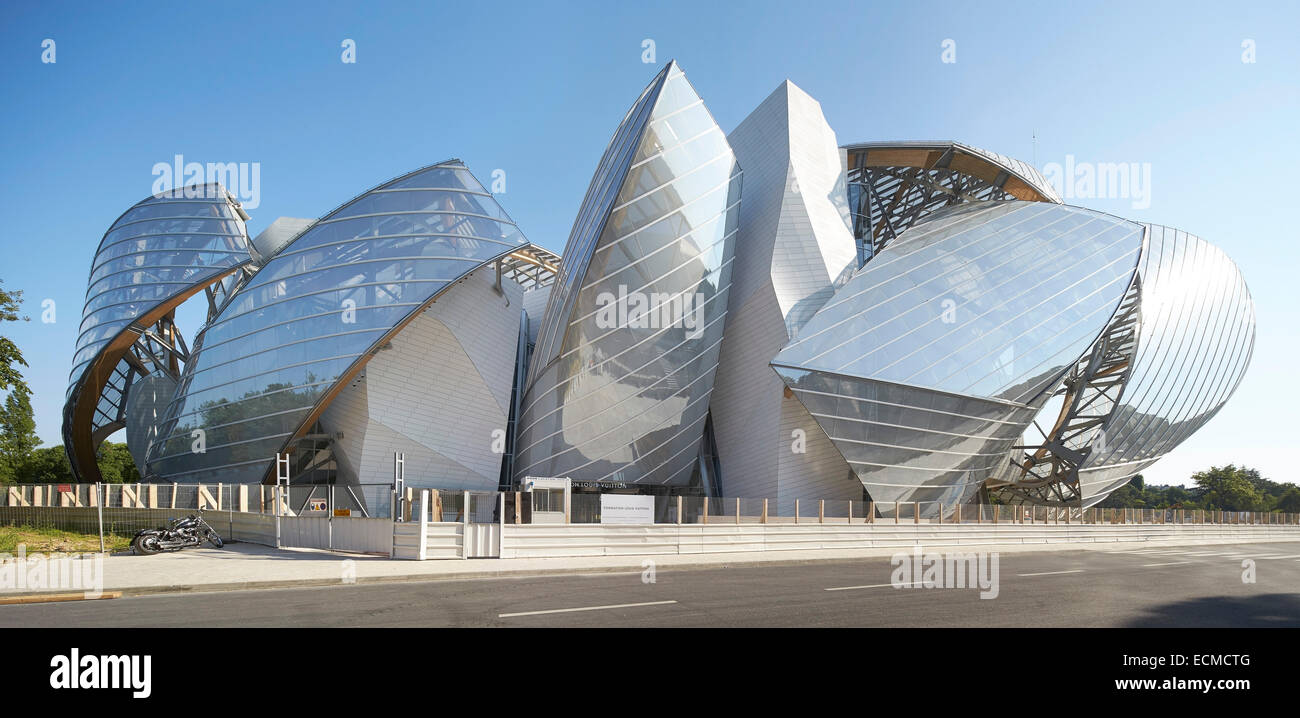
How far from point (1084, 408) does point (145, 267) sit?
53.5m

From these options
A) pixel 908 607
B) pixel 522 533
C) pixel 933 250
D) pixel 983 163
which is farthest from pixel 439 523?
pixel 983 163

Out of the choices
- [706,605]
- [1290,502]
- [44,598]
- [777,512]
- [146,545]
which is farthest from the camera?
[1290,502]

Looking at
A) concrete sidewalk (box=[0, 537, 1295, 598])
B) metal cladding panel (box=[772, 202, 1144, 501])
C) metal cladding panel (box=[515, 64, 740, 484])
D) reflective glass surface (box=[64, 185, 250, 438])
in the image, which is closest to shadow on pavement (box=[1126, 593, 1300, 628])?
concrete sidewalk (box=[0, 537, 1295, 598])

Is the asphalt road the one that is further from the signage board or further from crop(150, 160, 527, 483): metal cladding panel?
crop(150, 160, 527, 483): metal cladding panel

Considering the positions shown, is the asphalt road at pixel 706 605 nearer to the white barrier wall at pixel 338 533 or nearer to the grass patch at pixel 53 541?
the white barrier wall at pixel 338 533

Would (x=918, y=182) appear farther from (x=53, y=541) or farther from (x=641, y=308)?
(x=53, y=541)

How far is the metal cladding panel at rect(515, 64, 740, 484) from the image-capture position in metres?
31.1

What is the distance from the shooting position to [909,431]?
3178 centimetres

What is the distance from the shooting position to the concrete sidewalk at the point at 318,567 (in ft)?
42.8

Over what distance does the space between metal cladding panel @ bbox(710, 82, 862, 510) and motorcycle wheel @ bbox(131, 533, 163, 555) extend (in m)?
22.4

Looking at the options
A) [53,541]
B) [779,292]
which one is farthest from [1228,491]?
[53,541]
